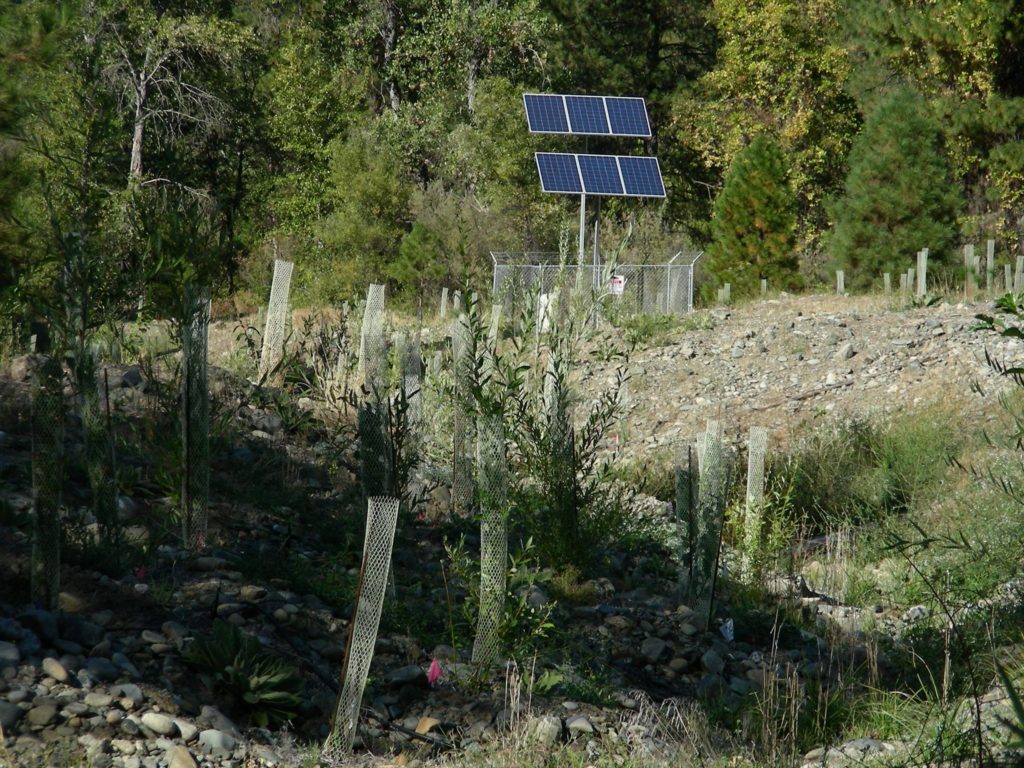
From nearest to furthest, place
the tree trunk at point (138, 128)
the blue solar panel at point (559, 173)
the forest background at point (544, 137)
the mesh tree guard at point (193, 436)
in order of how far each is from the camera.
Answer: the mesh tree guard at point (193, 436), the blue solar panel at point (559, 173), the forest background at point (544, 137), the tree trunk at point (138, 128)

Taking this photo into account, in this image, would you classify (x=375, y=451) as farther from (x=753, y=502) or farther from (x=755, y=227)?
(x=755, y=227)

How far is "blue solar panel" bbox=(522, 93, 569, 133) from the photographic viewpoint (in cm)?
2227

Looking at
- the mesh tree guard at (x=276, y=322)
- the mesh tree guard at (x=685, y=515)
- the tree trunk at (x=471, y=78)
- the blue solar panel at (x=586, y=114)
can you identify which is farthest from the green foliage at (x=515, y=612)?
the tree trunk at (x=471, y=78)

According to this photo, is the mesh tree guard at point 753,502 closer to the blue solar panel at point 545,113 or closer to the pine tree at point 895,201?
the pine tree at point 895,201

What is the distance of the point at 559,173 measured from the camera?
21.4 metres

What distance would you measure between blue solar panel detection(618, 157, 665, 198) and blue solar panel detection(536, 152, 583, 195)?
3.14 feet

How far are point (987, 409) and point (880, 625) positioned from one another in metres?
4.53

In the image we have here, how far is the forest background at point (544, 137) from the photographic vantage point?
72.6ft

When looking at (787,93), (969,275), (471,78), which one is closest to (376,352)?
(969,275)

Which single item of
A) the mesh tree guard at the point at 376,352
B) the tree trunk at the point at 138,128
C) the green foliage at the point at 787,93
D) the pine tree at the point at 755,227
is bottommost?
the mesh tree guard at the point at 376,352

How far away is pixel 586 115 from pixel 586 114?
0.03 meters

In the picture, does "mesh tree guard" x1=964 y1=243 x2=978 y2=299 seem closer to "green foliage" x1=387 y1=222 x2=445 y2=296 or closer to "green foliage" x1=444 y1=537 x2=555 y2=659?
"green foliage" x1=387 y1=222 x2=445 y2=296

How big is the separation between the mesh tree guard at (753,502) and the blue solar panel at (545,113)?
16.5 meters

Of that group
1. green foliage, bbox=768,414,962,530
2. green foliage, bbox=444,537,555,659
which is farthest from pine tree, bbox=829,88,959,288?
green foliage, bbox=444,537,555,659
